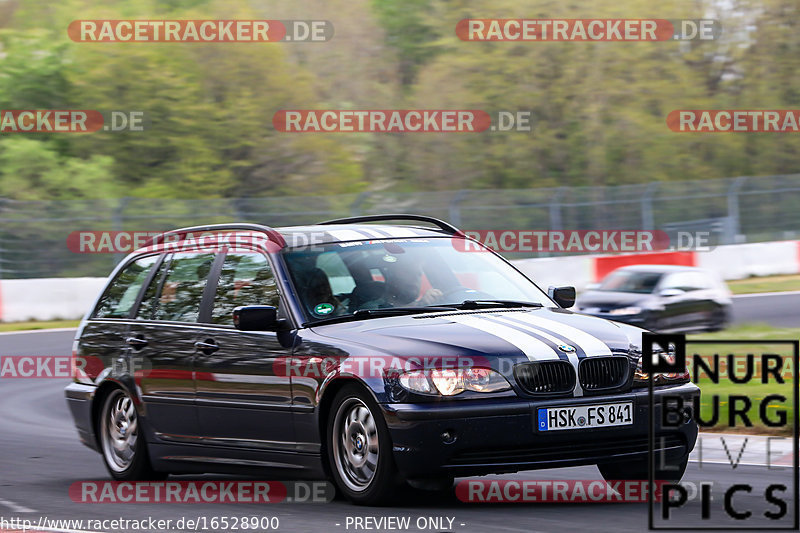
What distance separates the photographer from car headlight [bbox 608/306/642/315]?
21.6 meters

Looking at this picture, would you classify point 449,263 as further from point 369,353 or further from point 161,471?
point 161,471

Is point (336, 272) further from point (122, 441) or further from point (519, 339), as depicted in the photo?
point (122, 441)

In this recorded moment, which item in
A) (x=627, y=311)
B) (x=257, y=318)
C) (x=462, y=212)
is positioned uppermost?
(x=462, y=212)

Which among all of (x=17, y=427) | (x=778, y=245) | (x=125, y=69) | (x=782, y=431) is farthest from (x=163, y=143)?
(x=782, y=431)

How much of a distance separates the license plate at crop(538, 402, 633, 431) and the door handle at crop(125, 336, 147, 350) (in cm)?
327

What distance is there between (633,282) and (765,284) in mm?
8951

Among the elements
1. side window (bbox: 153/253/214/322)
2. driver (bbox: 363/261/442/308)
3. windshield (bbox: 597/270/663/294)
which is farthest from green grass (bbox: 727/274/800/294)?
driver (bbox: 363/261/442/308)

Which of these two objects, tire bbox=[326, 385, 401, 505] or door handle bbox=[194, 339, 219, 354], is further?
door handle bbox=[194, 339, 219, 354]

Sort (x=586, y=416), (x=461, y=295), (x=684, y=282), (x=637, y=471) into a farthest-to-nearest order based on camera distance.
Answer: (x=684, y=282), (x=461, y=295), (x=637, y=471), (x=586, y=416)

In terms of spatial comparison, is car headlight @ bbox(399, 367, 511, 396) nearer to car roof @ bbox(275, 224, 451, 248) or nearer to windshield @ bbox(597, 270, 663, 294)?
car roof @ bbox(275, 224, 451, 248)

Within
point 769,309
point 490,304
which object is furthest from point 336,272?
point 769,309

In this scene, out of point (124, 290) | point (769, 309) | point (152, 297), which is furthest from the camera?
point (769, 309)

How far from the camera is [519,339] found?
7172 mm

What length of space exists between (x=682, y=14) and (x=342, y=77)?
1253 cm
